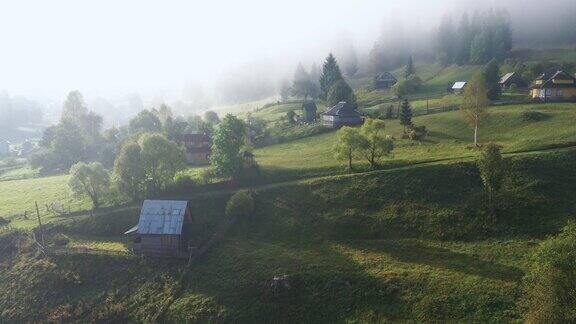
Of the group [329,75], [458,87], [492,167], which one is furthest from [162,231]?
[458,87]

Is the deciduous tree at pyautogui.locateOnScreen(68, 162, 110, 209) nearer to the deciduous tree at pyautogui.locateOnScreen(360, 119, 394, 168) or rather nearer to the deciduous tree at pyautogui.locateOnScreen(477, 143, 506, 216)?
the deciduous tree at pyautogui.locateOnScreen(360, 119, 394, 168)

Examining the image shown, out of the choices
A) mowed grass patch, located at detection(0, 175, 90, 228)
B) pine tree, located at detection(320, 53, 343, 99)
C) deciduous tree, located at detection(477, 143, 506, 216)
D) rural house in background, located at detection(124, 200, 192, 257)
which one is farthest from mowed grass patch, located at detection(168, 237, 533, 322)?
pine tree, located at detection(320, 53, 343, 99)

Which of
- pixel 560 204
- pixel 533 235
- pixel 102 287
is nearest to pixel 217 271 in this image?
pixel 102 287

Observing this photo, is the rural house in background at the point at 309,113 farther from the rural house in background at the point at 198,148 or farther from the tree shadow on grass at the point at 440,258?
the tree shadow on grass at the point at 440,258

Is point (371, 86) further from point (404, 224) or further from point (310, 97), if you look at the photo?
point (404, 224)

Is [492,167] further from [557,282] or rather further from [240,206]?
[240,206]

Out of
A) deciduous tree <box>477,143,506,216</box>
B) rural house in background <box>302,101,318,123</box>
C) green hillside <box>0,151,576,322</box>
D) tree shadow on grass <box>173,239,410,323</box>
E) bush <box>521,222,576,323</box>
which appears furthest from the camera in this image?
rural house in background <box>302,101,318,123</box>
